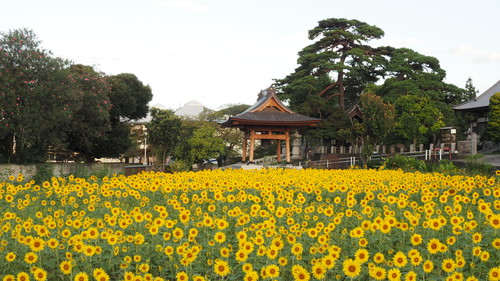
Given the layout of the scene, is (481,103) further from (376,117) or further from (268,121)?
(268,121)

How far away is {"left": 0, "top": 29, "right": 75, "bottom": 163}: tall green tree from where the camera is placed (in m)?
19.0

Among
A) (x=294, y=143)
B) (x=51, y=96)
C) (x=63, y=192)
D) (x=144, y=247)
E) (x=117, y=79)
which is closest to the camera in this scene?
(x=144, y=247)

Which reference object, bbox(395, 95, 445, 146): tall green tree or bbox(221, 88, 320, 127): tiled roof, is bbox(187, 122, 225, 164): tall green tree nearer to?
bbox(221, 88, 320, 127): tiled roof

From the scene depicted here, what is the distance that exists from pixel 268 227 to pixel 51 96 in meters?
17.3

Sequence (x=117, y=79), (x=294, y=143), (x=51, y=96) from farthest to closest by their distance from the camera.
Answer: (x=294, y=143)
(x=117, y=79)
(x=51, y=96)

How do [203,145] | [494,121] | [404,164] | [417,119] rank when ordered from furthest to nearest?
1. [203,145]
2. [417,119]
3. [494,121]
4. [404,164]

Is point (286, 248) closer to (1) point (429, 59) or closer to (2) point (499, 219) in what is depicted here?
(2) point (499, 219)

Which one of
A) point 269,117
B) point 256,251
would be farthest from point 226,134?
point 256,251

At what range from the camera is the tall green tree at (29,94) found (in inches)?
746

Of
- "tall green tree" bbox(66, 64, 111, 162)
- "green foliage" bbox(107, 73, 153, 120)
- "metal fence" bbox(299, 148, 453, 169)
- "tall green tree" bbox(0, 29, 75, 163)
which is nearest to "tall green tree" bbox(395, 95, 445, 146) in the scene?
"metal fence" bbox(299, 148, 453, 169)

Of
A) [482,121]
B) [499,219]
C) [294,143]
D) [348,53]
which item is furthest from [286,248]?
[294,143]

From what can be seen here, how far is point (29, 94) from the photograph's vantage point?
19250 millimetres

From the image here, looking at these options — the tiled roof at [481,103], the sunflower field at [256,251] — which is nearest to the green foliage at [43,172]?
the sunflower field at [256,251]

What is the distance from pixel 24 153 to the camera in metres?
20.6
